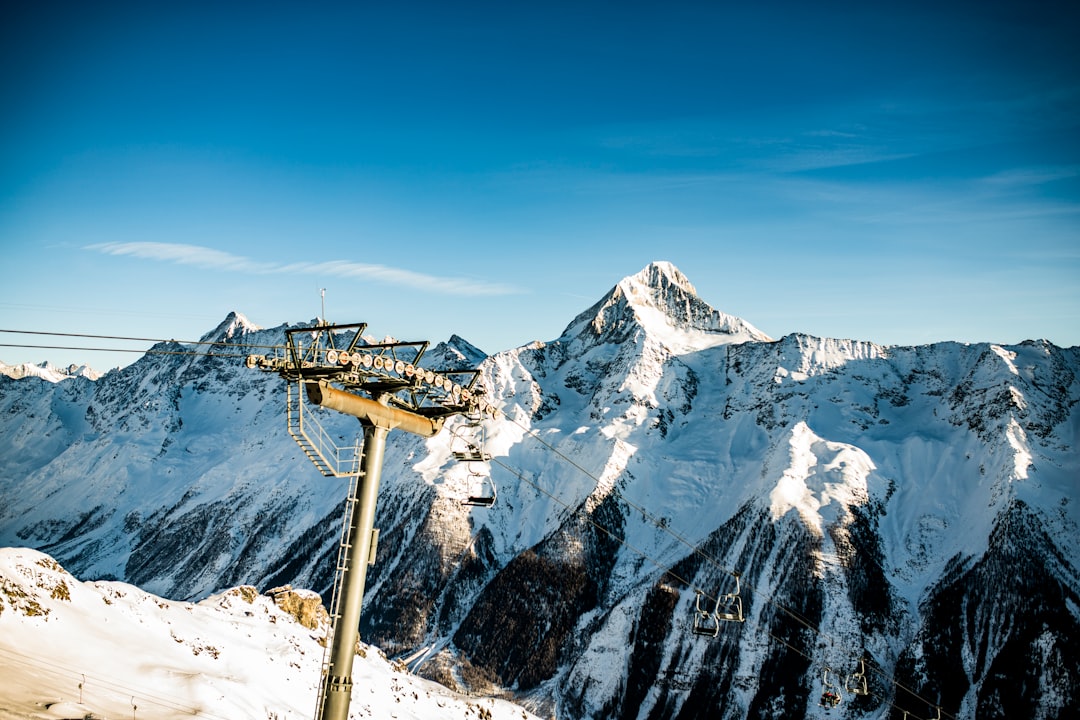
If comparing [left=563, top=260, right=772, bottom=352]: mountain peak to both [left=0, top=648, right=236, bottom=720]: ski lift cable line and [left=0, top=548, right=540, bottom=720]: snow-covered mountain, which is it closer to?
[left=0, top=548, right=540, bottom=720]: snow-covered mountain

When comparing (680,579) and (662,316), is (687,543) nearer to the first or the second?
(680,579)

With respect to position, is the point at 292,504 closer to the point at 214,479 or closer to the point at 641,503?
the point at 214,479

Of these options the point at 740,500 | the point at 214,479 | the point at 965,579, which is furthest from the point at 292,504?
the point at 965,579

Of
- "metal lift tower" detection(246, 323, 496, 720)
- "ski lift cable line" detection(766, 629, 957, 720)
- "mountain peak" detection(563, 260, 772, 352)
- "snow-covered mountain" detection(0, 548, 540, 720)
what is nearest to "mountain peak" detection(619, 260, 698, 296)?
"mountain peak" detection(563, 260, 772, 352)

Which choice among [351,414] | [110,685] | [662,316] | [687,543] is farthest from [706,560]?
[351,414]

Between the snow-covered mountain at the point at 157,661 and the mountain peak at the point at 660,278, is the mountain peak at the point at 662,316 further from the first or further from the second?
the snow-covered mountain at the point at 157,661

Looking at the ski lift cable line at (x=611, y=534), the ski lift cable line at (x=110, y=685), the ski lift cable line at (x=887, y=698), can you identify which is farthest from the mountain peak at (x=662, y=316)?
the ski lift cable line at (x=110, y=685)
